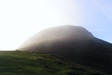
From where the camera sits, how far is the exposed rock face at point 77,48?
A: 4738 inches

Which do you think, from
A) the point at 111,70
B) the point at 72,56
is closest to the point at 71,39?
the point at 72,56

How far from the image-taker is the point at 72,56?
126312mm

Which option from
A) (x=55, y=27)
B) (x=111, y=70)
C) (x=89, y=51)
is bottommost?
(x=111, y=70)

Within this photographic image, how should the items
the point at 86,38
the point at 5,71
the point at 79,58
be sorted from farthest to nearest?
the point at 86,38 < the point at 79,58 < the point at 5,71

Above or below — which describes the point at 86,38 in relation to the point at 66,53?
above

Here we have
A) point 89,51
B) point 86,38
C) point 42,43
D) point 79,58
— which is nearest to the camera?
point 79,58

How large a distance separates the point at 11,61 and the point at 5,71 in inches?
486

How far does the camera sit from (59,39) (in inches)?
6181

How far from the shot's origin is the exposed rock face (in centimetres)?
12036

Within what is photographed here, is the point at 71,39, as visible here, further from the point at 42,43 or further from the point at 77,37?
the point at 42,43

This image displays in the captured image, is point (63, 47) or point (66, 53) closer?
point (66, 53)

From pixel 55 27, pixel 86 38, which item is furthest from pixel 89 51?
pixel 55 27

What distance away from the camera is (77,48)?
138 metres

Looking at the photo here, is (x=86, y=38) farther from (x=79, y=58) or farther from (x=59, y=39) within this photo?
(x=79, y=58)
